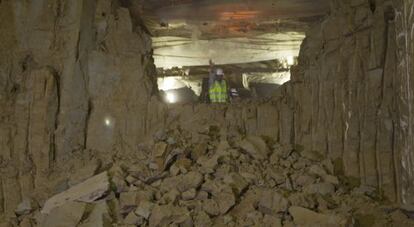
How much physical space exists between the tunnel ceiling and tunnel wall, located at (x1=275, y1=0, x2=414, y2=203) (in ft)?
2.66

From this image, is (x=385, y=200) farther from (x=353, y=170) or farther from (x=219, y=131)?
(x=219, y=131)

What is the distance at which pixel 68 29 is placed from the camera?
670cm

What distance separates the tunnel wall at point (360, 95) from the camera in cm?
476

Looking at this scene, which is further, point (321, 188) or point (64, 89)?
point (64, 89)

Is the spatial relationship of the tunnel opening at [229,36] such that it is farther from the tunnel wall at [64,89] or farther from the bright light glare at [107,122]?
the bright light glare at [107,122]

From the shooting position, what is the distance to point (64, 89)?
657cm

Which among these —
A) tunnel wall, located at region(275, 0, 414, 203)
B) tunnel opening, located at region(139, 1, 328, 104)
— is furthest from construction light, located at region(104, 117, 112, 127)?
tunnel wall, located at region(275, 0, 414, 203)

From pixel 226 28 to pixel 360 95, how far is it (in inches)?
126

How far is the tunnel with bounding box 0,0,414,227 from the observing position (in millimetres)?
4984

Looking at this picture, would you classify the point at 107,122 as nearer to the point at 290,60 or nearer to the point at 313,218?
the point at 313,218

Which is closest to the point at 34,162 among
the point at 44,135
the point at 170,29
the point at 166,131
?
the point at 44,135

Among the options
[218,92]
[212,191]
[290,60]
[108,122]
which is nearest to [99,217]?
[212,191]

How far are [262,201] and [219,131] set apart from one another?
5.86ft

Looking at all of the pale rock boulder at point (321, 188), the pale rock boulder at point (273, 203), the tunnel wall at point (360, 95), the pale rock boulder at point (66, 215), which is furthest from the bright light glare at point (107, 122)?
the pale rock boulder at point (321, 188)
